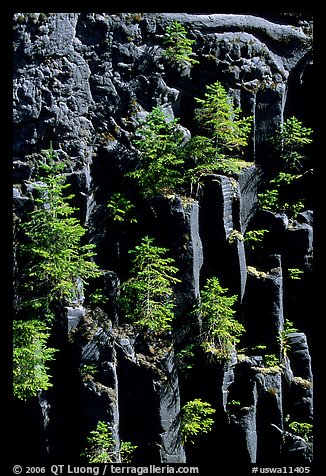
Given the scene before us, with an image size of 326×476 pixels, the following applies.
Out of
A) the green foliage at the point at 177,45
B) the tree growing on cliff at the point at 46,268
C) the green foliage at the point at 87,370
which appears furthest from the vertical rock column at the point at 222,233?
the green foliage at the point at 87,370

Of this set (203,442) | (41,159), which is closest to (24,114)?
(41,159)

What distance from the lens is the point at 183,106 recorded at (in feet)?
31.3

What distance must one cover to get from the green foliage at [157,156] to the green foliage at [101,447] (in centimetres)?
340

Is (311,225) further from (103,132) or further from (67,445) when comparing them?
(67,445)

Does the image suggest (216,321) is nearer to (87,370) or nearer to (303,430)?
(87,370)

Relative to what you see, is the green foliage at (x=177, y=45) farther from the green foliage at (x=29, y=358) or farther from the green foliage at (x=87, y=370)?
the green foliage at (x=87, y=370)

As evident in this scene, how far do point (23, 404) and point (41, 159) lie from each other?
3490 millimetres

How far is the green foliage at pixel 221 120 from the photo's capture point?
9016 millimetres

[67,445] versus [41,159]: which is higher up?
[41,159]

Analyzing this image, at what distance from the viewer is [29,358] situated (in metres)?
7.64

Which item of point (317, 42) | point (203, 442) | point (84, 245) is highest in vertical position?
point (317, 42)

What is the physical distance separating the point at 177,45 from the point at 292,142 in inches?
94.4

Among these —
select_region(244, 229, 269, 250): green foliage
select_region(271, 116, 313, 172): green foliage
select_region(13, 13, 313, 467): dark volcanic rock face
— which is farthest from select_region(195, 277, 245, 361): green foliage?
select_region(271, 116, 313, 172): green foliage

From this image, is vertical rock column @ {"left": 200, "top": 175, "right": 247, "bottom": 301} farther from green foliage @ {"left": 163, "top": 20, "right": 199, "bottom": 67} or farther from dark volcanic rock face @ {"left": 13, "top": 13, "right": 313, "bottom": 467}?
green foliage @ {"left": 163, "top": 20, "right": 199, "bottom": 67}
